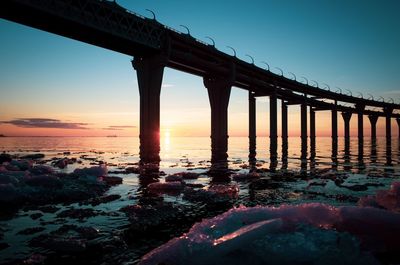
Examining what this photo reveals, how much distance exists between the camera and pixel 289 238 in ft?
13.2

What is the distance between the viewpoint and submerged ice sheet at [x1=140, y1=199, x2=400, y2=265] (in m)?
3.80

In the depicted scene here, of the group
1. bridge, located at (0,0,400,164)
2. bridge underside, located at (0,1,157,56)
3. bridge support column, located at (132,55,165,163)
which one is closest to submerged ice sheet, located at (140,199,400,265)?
bridge, located at (0,0,400,164)

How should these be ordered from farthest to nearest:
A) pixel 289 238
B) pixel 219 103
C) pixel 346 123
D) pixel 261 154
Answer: pixel 346 123 < pixel 219 103 < pixel 261 154 < pixel 289 238

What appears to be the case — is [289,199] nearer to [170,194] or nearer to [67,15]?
[170,194]

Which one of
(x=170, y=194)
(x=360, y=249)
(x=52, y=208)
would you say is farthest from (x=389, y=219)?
(x=52, y=208)

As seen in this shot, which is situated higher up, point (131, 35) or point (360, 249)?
point (131, 35)

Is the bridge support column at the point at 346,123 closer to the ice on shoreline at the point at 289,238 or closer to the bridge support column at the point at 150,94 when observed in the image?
the bridge support column at the point at 150,94

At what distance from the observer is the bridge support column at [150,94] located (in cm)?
4656

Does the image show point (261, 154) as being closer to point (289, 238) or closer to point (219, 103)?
point (289, 238)

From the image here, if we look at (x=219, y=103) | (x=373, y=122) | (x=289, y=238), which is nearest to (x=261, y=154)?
(x=289, y=238)

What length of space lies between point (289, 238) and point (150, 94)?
44.4 m

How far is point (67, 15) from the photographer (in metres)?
33.8

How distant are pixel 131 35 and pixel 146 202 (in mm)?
36676

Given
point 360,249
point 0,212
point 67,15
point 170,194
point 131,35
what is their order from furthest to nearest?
point 131,35 → point 67,15 → point 170,194 → point 0,212 → point 360,249
